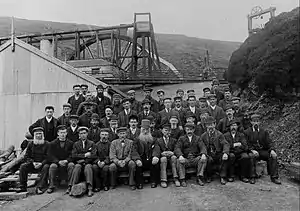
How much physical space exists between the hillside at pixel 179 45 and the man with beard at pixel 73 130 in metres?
40.3

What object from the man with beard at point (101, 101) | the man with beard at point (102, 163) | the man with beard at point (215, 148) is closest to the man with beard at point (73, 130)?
the man with beard at point (102, 163)

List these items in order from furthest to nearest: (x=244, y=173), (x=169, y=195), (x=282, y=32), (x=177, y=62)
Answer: (x=177, y=62) → (x=282, y=32) → (x=244, y=173) → (x=169, y=195)

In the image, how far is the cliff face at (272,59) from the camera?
22.4ft

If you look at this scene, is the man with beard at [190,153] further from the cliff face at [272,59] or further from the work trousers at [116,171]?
the cliff face at [272,59]

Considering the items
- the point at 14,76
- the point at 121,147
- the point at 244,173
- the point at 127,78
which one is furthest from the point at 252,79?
the point at 127,78

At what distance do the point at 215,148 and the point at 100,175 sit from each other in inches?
88.7

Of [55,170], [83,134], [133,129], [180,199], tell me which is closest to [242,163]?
[180,199]

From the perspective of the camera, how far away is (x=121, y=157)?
6.55 metres

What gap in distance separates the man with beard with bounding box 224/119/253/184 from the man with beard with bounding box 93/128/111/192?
7.56 feet

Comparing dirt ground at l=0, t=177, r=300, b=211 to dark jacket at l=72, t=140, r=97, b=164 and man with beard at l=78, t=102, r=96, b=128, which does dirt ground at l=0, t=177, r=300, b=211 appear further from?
man with beard at l=78, t=102, r=96, b=128

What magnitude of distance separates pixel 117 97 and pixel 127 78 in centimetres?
1181

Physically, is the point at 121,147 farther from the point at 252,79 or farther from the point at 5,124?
the point at 5,124

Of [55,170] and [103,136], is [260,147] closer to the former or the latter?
[103,136]

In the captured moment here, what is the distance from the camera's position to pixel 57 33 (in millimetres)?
26719
